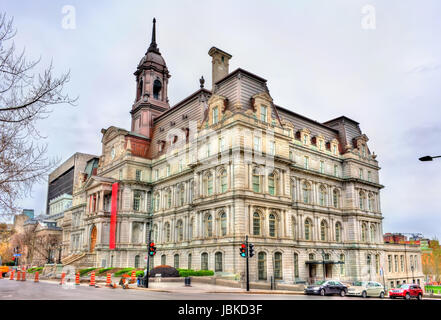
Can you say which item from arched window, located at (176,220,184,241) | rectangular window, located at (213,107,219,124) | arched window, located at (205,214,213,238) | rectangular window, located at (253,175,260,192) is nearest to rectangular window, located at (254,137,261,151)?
rectangular window, located at (253,175,260,192)

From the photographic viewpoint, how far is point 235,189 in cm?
4250

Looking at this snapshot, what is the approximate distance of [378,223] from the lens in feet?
205

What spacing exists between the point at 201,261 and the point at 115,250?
16669 mm

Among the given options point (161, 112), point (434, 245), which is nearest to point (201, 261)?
point (161, 112)

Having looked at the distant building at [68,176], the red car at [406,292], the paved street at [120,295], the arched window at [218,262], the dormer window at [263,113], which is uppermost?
the distant building at [68,176]

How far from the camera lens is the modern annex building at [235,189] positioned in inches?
1735

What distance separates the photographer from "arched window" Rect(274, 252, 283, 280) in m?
44.1

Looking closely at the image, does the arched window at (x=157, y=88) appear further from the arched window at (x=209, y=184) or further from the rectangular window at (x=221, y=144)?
the rectangular window at (x=221, y=144)

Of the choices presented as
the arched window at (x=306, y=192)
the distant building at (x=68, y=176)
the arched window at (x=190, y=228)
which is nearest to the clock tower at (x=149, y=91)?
the arched window at (x=190, y=228)

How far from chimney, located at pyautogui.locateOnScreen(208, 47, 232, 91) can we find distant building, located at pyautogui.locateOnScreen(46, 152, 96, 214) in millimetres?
71333

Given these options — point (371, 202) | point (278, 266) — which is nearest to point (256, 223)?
point (278, 266)

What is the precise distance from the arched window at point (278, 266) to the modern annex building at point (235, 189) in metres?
0.11

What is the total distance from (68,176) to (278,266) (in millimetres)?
99901

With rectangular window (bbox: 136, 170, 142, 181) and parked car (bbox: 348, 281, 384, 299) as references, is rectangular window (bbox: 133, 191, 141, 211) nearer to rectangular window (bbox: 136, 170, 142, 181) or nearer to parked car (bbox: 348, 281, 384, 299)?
rectangular window (bbox: 136, 170, 142, 181)
